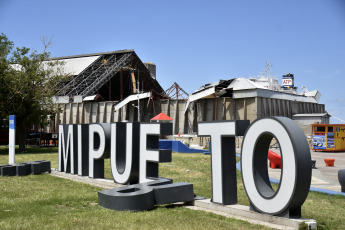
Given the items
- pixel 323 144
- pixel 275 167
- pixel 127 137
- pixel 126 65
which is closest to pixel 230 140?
pixel 127 137

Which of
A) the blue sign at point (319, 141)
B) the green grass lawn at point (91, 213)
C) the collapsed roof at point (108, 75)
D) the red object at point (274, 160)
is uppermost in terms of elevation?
the collapsed roof at point (108, 75)

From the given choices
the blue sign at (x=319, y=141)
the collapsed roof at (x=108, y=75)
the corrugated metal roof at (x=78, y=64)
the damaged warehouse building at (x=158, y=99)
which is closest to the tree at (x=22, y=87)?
the damaged warehouse building at (x=158, y=99)

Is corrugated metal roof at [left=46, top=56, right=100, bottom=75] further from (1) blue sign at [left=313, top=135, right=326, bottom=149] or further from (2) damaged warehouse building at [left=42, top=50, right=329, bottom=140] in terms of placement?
(1) blue sign at [left=313, top=135, right=326, bottom=149]

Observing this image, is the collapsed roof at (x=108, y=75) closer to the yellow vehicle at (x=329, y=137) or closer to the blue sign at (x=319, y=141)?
the blue sign at (x=319, y=141)

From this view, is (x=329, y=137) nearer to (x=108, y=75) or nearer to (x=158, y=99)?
(x=158, y=99)

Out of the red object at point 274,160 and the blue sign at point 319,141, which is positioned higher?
the blue sign at point 319,141

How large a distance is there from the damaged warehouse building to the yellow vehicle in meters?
18.5

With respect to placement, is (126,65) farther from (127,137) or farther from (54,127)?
(127,137)

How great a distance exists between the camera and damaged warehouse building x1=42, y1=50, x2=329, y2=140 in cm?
5722

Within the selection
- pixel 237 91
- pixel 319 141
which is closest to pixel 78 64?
pixel 237 91

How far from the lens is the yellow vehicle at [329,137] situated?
35938mm

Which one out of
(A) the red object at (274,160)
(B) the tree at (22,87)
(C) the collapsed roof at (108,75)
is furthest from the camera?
(C) the collapsed roof at (108,75)

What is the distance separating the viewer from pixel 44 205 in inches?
374

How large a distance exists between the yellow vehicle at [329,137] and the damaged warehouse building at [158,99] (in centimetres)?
1845
